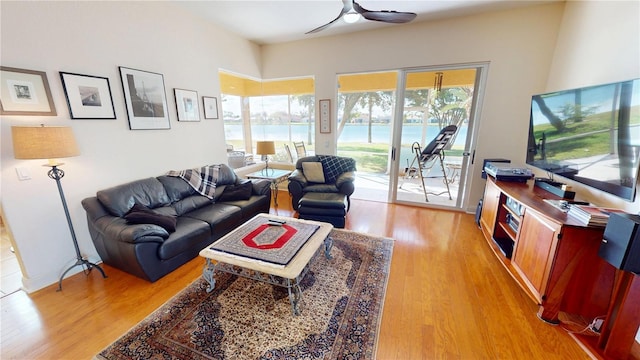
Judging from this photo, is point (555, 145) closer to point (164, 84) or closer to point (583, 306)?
point (583, 306)

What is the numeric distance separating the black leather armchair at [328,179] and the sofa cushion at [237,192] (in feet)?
2.18

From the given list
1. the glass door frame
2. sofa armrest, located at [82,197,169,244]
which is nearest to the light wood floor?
sofa armrest, located at [82,197,169,244]

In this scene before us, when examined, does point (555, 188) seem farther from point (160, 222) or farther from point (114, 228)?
point (114, 228)

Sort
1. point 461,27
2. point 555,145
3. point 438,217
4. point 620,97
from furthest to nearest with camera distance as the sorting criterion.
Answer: point 438,217 → point 461,27 → point 555,145 → point 620,97

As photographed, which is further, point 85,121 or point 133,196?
point 133,196

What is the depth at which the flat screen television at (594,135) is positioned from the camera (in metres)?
1.52

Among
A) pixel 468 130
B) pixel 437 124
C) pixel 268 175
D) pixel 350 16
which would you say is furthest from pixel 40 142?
pixel 468 130

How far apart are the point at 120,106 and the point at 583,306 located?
4521 millimetres

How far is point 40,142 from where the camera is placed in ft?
5.90

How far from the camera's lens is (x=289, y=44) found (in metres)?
4.34

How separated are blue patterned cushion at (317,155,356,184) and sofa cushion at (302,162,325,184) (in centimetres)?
7

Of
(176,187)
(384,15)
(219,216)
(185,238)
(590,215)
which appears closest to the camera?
(590,215)

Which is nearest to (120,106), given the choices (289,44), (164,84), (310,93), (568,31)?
(164,84)

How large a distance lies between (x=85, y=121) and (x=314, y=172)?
2756mm
